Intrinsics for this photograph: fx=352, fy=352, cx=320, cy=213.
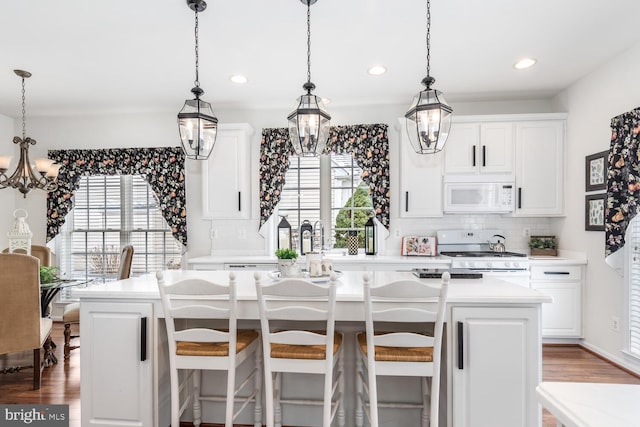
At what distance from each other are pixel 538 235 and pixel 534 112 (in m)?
1.47

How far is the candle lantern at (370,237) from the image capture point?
4160mm

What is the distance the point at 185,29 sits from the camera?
104 inches

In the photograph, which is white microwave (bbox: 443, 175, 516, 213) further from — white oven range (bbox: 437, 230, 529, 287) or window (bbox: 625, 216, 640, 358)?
window (bbox: 625, 216, 640, 358)

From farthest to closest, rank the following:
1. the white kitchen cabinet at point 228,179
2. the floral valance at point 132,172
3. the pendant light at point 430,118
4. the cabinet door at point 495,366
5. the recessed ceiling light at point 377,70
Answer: the floral valance at point 132,172, the white kitchen cabinet at point 228,179, the recessed ceiling light at point 377,70, the pendant light at point 430,118, the cabinet door at point 495,366

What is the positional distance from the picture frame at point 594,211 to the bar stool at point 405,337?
262 cm

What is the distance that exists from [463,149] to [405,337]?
2.89 m

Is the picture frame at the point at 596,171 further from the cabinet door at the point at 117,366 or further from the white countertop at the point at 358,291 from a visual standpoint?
the cabinet door at the point at 117,366

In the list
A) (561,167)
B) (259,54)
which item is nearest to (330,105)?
(259,54)

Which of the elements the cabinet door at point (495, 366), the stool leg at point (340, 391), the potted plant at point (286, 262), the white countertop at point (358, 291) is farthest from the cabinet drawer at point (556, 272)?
the potted plant at point (286, 262)

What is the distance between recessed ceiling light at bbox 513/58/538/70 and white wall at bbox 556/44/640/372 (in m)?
0.70

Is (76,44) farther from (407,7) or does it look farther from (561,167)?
(561,167)

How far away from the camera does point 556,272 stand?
11.8 feet

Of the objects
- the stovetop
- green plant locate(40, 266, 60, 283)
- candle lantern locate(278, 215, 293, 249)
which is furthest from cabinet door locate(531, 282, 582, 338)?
green plant locate(40, 266, 60, 283)

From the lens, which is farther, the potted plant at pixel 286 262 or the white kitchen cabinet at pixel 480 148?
the white kitchen cabinet at pixel 480 148
